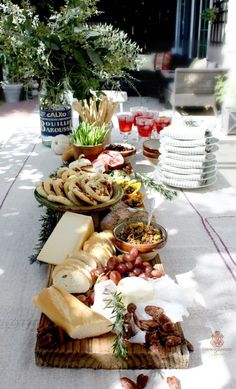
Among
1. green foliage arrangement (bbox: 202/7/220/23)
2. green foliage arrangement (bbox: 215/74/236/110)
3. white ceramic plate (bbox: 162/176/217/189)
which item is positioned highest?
green foliage arrangement (bbox: 202/7/220/23)

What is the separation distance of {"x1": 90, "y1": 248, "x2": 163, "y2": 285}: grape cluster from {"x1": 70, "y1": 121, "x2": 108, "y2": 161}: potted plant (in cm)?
87

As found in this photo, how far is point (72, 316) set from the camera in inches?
A: 33.8

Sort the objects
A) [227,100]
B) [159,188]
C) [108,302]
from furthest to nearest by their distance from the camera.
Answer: [227,100], [159,188], [108,302]

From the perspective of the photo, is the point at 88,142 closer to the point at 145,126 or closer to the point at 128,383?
the point at 145,126

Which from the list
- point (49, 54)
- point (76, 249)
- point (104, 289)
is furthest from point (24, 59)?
point (104, 289)

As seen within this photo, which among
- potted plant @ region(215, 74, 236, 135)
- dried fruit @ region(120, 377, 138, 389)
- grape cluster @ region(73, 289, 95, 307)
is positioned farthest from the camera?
potted plant @ region(215, 74, 236, 135)

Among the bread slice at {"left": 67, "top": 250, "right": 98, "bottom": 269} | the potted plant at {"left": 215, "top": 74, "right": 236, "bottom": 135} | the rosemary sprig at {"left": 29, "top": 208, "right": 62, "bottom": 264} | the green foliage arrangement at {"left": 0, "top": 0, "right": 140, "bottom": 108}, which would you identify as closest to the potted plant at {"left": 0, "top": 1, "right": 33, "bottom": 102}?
the green foliage arrangement at {"left": 0, "top": 0, "right": 140, "bottom": 108}

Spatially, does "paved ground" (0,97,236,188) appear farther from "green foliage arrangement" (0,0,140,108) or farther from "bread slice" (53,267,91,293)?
"bread slice" (53,267,91,293)

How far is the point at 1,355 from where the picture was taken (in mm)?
875

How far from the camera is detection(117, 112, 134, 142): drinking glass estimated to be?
7.59 ft

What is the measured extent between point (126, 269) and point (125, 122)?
1439 mm

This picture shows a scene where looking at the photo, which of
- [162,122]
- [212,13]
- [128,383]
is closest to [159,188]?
[162,122]

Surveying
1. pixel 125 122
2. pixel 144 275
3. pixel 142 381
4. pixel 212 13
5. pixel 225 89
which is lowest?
→ pixel 142 381

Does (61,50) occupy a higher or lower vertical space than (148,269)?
higher
